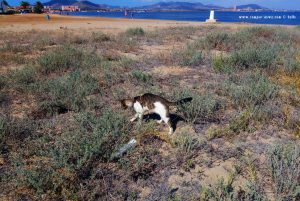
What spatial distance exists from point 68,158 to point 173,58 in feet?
20.7

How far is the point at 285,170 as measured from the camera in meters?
3.34

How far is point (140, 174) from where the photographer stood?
3.50 meters

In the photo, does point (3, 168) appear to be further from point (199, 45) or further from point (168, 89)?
point (199, 45)

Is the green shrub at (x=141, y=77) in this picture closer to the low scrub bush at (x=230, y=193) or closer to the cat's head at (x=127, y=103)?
the cat's head at (x=127, y=103)

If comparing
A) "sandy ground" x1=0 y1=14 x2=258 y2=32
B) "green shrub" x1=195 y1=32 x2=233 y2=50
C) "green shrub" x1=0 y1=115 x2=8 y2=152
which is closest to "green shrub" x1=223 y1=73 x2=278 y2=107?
"green shrub" x1=0 y1=115 x2=8 y2=152

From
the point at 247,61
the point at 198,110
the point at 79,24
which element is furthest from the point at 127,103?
the point at 79,24

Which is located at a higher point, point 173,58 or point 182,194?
point 173,58

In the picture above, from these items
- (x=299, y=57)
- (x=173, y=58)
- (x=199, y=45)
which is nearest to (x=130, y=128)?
(x=173, y=58)

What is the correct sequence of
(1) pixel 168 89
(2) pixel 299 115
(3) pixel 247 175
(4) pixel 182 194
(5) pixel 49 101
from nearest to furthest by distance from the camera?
(4) pixel 182 194
(3) pixel 247 175
(2) pixel 299 115
(5) pixel 49 101
(1) pixel 168 89

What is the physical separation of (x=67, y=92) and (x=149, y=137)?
2.32 meters

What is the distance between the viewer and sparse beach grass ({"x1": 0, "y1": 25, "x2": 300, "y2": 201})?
321 cm

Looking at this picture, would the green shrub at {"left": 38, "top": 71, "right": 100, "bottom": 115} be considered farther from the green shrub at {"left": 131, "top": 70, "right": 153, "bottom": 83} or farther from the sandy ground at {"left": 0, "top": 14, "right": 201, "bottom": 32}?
the sandy ground at {"left": 0, "top": 14, "right": 201, "bottom": 32}

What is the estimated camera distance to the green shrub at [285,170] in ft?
10.0

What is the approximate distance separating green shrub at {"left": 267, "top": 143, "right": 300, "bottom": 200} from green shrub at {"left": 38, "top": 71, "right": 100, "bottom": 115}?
10.5ft
